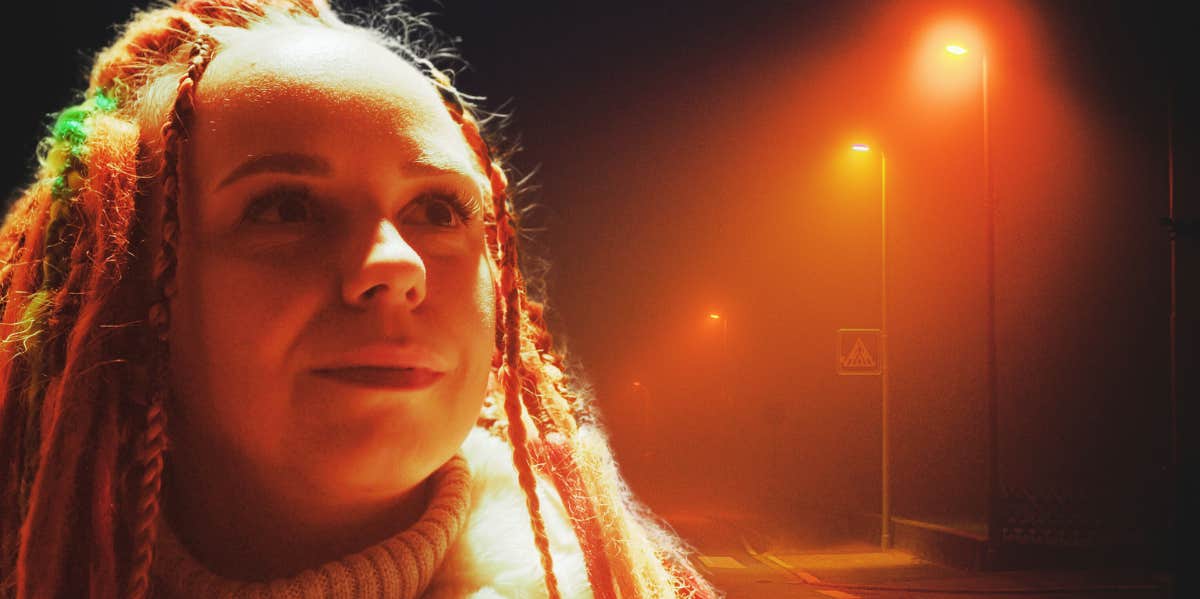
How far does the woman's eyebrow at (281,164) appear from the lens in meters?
0.61

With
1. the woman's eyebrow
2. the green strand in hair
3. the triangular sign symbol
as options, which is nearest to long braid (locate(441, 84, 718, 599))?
the woman's eyebrow

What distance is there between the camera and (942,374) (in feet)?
9.50

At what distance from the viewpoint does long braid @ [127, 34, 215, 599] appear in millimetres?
603

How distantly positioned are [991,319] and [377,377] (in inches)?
104

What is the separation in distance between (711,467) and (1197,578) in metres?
1.67

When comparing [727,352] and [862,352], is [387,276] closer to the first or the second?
[727,352]

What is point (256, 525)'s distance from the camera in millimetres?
671

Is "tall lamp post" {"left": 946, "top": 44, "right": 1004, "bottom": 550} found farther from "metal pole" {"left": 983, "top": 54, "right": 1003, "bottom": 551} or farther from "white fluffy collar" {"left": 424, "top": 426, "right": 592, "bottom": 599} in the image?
"white fluffy collar" {"left": 424, "top": 426, "right": 592, "bottom": 599}

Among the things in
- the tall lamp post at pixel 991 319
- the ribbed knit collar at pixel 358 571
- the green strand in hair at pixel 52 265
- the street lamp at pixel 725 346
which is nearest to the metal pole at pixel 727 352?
the street lamp at pixel 725 346

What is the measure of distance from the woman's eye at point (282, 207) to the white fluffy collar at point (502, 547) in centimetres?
34

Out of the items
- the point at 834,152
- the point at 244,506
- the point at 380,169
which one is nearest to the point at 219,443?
the point at 244,506

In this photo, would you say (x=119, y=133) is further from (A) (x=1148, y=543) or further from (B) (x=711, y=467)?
(A) (x=1148, y=543)

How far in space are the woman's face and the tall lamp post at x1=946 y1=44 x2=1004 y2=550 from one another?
1960 mm

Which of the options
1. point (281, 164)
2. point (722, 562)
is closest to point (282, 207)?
point (281, 164)
